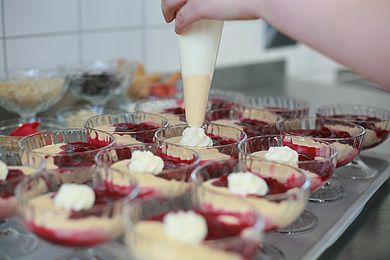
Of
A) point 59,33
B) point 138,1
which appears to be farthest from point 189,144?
point 138,1

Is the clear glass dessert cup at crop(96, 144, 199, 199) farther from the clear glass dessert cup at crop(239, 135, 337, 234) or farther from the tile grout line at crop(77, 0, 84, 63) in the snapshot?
the tile grout line at crop(77, 0, 84, 63)

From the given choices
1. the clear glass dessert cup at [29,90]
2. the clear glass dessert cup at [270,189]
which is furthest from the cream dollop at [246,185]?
the clear glass dessert cup at [29,90]

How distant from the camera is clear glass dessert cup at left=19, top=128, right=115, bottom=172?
3.82ft

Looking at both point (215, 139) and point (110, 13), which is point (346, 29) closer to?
point (215, 139)

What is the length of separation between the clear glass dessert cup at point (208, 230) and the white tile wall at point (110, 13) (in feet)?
4.19

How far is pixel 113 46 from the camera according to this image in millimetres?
2229

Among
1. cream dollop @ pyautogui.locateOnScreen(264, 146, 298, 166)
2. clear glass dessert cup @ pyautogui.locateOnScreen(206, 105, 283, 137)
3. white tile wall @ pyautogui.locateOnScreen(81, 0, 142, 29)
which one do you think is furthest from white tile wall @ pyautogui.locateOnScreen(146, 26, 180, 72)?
cream dollop @ pyautogui.locateOnScreen(264, 146, 298, 166)

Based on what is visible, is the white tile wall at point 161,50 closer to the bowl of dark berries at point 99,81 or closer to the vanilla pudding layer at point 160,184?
the bowl of dark berries at point 99,81

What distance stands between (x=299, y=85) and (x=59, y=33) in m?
1.28

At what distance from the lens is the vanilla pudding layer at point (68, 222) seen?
90 cm

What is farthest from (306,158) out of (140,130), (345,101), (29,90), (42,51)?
(345,101)

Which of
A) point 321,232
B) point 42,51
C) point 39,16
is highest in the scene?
point 39,16

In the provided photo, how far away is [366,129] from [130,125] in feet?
2.16

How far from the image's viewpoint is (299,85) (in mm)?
2805
